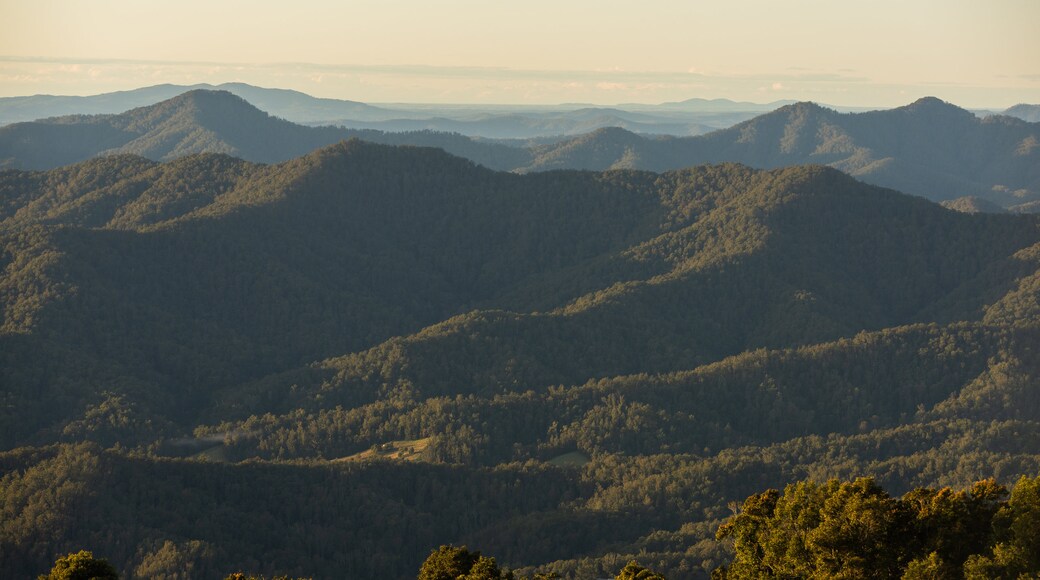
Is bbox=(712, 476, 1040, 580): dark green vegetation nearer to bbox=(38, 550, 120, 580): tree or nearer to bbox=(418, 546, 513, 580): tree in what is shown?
bbox=(418, 546, 513, 580): tree

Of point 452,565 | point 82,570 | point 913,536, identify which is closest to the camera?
point 913,536

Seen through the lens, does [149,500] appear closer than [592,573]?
No

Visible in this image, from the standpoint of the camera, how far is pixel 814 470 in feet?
560

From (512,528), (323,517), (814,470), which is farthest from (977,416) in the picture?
(323,517)

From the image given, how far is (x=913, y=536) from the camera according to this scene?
67062 millimetres

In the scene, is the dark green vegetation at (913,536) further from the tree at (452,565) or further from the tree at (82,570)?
the tree at (82,570)

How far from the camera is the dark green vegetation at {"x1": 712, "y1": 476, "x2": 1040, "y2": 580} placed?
6412 centimetres

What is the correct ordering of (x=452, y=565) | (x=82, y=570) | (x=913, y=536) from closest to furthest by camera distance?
(x=913, y=536) < (x=82, y=570) < (x=452, y=565)

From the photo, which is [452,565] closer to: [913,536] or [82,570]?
[82,570]

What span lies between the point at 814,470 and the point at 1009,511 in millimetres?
105500

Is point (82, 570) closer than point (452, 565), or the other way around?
point (82, 570)

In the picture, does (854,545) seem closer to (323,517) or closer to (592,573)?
(592,573)

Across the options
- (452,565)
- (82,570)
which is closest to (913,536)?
(452,565)

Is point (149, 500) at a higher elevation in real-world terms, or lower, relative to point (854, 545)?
lower
